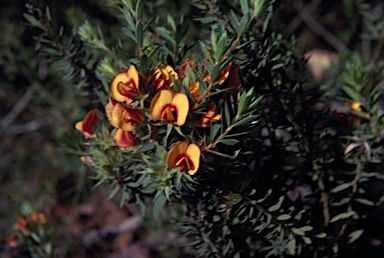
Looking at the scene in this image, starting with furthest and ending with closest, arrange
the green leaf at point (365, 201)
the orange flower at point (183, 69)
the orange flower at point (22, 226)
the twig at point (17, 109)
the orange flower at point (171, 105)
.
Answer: the twig at point (17, 109), the orange flower at point (22, 226), the green leaf at point (365, 201), the orange flower at point (183, 69), the orange flower at point (171, 105)

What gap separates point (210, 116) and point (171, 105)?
11 centimetres

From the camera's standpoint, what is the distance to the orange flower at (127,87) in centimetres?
104

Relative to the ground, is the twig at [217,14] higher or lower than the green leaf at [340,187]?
higher

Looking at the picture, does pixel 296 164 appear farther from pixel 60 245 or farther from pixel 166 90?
pixel 60 245

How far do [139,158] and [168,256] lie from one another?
0.87 m

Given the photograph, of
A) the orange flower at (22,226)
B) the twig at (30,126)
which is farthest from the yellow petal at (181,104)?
the twig at (30,126)

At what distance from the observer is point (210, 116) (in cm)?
107

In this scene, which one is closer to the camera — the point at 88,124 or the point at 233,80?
the point at 233,80

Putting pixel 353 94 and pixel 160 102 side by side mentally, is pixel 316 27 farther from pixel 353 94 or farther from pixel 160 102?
pixel 160 102

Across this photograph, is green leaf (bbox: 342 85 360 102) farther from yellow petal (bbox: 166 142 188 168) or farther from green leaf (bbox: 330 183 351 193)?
yellow petal (bbox: 166 142 188 168)

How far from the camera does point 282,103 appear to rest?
4.26 ft

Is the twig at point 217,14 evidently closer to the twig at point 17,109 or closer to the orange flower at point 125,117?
the orange flower at point 125,117

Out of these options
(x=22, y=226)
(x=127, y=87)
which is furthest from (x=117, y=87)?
(x=22, y=226)

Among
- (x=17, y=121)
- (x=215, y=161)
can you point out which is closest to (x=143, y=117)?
(x=215, y=161)
